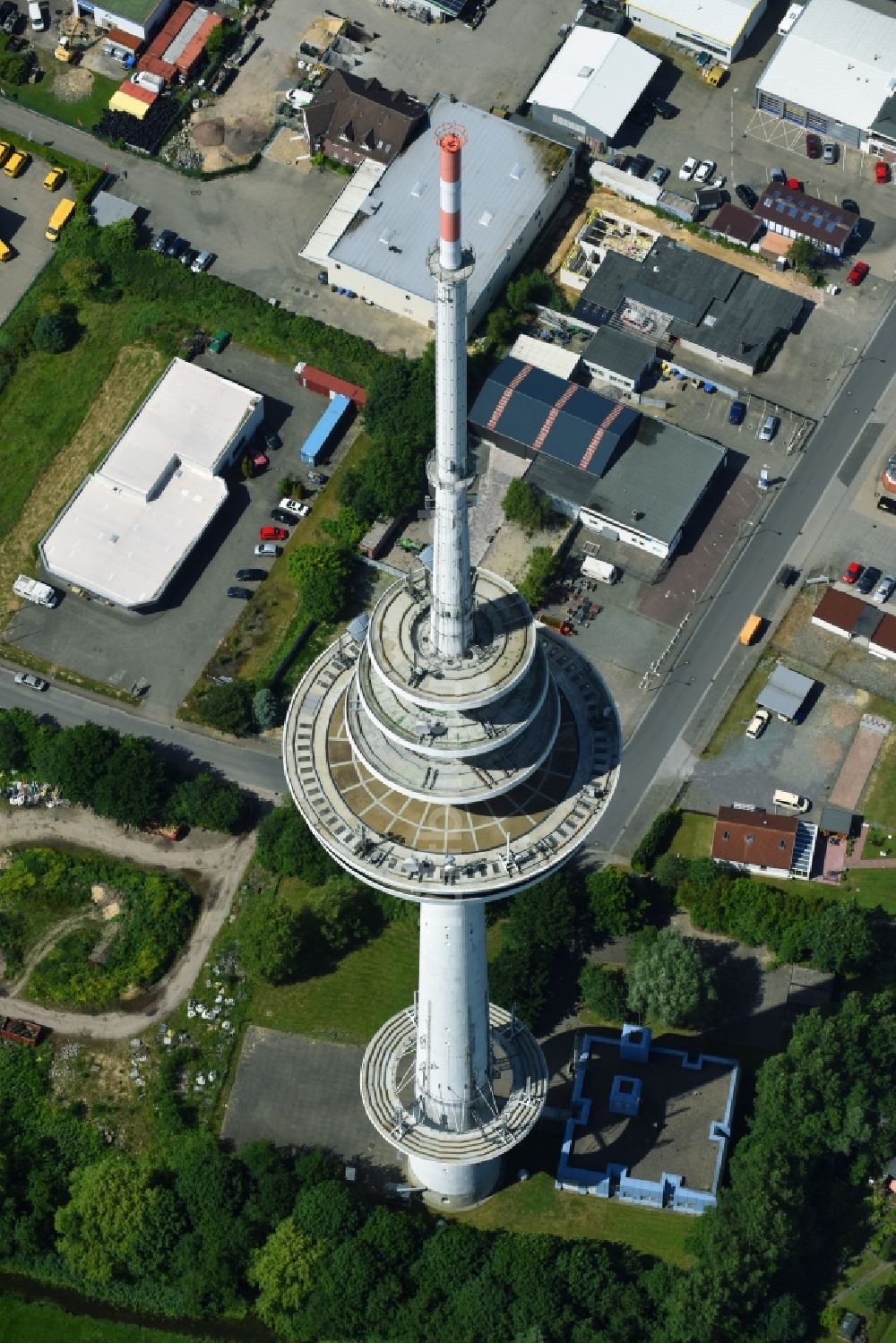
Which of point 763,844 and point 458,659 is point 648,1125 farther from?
point 458,659

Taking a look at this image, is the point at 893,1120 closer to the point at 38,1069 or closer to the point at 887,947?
the point at 887,947

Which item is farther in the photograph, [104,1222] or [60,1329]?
[60,1329]

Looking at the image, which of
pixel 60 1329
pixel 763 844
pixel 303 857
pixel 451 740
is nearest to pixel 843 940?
pixel 763 844

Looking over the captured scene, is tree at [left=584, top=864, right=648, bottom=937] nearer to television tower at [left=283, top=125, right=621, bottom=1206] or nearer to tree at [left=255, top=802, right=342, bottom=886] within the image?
tree at [left=255, top=802, right=342, bottom=886]

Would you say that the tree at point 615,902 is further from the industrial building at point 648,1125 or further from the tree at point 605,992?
the industrial building at point 648,1125

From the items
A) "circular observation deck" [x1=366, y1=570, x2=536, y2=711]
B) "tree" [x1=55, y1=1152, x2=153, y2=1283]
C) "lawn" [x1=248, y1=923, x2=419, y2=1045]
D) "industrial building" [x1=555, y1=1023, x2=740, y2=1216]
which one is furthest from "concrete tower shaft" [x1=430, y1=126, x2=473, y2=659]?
"tree" [x1=55, y1=1152, x2=153, y2=1283]

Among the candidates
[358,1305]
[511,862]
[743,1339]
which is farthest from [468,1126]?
[511,862]
